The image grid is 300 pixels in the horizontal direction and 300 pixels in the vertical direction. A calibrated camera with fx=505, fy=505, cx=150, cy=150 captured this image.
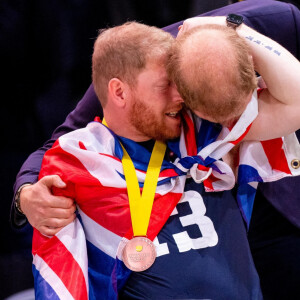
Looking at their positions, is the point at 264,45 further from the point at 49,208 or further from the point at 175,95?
the point at 49,208

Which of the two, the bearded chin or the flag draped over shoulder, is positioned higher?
the bearded chin

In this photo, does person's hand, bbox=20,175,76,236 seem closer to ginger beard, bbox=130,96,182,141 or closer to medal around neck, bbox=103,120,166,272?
medal around neck, bbox=103,120,166,272

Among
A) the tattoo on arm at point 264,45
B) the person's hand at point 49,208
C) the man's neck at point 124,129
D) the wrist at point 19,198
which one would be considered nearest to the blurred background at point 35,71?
the wrist at point 19,198

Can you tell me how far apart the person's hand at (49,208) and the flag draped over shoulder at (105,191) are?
2 centimetres

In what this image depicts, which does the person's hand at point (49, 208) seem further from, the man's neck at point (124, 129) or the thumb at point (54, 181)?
the man's neck at point (124, 129)

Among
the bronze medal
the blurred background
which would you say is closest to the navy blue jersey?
the bronze medal

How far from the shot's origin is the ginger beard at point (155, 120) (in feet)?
4.66

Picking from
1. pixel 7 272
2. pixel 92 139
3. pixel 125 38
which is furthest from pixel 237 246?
pixel 7 272

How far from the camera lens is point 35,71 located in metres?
2.29

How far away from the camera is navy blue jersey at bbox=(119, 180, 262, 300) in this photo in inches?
52.6

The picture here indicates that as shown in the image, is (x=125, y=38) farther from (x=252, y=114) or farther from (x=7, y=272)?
(x=7, y=272)

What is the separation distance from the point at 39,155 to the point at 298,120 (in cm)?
87

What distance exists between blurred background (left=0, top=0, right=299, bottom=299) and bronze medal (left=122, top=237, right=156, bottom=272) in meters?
0.92

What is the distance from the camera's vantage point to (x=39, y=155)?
5.68 feet
